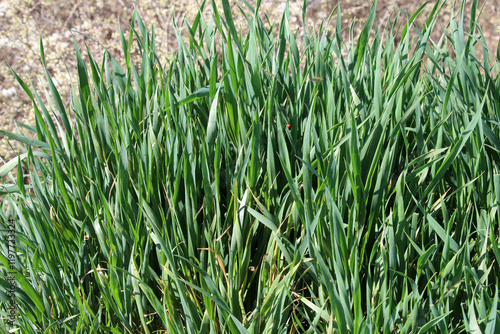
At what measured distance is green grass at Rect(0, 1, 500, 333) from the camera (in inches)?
32.3

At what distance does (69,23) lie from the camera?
2506mm

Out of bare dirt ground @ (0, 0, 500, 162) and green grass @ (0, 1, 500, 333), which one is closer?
green grass @ (0, 1, 500, 333)

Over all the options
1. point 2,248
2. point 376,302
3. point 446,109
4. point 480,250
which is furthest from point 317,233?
point 2,248

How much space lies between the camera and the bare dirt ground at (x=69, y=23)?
7.84 ft

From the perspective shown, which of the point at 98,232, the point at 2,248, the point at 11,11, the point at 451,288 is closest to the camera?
the point at 451,288

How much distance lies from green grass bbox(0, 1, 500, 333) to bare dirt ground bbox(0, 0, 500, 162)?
145cm

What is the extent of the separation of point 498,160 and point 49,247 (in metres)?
1.13

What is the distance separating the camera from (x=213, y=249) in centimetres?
88

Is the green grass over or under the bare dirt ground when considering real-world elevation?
under

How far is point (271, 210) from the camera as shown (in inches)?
38.0

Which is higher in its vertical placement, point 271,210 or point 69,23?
point 69,23

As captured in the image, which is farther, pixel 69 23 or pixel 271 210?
pixel 69 23

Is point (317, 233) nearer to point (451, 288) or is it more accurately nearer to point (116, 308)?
point (451, 288)

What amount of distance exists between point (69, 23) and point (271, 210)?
2.18 metres
